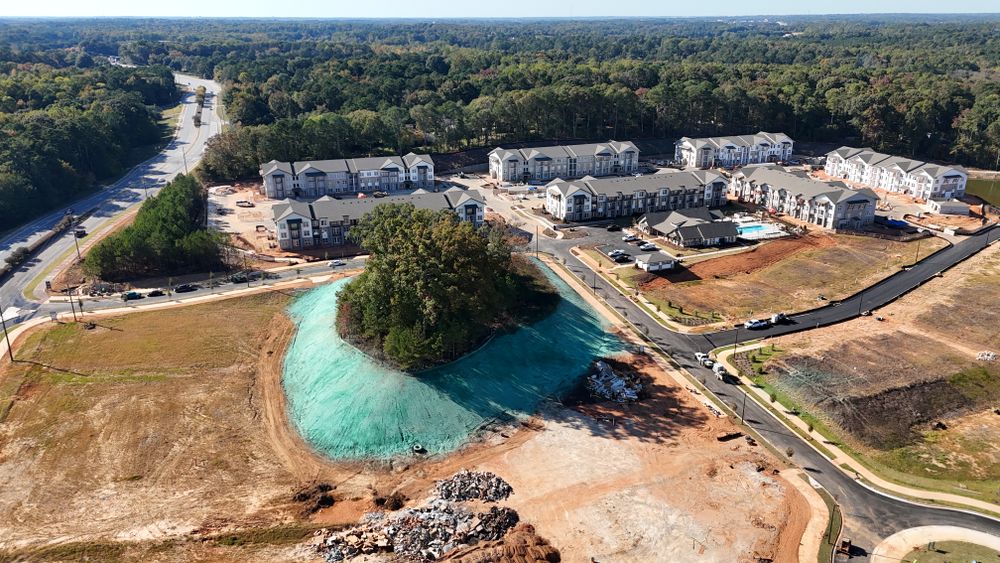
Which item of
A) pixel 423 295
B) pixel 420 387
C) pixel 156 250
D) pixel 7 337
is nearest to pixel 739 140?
pixel 423 295

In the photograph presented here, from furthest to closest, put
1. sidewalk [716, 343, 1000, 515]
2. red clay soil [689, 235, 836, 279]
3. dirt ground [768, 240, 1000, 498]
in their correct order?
1. red clay soil [689, 235, 836, 279]
2. dirt ground [768, 240, 1000, 498]
3. sidewalk [716, 343, 1000, 515]

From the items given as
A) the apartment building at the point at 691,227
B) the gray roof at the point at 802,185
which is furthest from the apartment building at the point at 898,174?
the apartment building at the point at 691,227

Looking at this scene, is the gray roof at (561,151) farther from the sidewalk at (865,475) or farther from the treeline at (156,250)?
the sidewalk at (865,475)

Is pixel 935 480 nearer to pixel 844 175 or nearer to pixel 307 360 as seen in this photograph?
pixel 307 360

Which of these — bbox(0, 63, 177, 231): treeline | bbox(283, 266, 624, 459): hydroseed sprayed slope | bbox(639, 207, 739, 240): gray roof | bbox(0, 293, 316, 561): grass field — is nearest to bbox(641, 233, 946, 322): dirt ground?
bbox(639, 207, 739, 240): gray roof

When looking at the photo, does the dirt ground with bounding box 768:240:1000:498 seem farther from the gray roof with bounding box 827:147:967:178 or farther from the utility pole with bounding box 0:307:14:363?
the utility pole with bounding box 0:307:14:363

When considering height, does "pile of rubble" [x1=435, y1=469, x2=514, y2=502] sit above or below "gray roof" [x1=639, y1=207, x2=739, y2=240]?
below

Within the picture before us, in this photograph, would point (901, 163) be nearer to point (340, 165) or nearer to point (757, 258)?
point (757, 258)
